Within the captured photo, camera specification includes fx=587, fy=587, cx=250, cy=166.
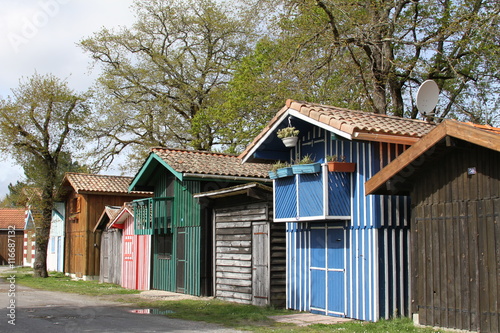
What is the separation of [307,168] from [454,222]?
3670 mm

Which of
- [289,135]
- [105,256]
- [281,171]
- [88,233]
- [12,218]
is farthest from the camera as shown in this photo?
[12,218]

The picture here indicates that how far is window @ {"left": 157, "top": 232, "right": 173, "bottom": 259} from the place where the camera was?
20719 mm

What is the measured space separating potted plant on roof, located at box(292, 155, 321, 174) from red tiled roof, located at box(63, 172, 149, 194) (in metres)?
17.5

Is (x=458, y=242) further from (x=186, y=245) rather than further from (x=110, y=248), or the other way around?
(x=110, y=248)

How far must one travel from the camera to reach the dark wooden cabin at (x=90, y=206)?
2877cm

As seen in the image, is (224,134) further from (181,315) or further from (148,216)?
(181,315)

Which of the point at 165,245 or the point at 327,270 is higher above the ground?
the point at 165,245

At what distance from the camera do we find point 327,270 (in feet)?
42.9

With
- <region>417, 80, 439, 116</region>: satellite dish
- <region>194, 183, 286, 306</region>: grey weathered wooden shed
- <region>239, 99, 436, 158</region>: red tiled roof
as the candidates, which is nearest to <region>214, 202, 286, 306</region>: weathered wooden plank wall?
<region>194, 183, 286, 306</region>: grey weathered wooden shed

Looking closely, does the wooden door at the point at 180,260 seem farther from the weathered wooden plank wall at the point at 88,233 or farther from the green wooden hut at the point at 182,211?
the weathered wooden plank wall at the point at 88,233

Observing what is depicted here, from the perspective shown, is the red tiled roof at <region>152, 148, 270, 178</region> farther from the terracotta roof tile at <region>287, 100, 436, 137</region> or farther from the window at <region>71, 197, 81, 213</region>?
the window at <region>71, 197, 81, 213</region>

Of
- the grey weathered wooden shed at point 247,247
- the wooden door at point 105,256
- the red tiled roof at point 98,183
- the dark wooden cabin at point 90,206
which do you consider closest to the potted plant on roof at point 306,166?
the grey weathered wooden shed at point 247,247

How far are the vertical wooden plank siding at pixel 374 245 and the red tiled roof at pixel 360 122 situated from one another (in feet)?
1.36

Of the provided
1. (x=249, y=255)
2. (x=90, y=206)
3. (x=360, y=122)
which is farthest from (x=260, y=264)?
(x=90, y=206)
